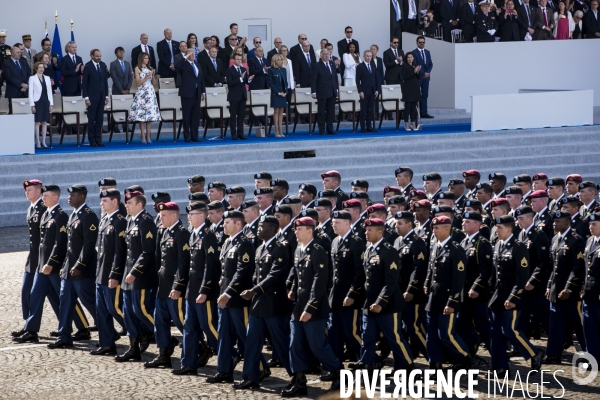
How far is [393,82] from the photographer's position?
22.6 m

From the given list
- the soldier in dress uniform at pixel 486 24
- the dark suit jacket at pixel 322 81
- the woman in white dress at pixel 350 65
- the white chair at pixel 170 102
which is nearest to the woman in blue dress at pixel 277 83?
the dark suit jacket at pixel 322 81

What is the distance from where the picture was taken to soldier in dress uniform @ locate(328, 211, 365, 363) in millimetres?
9539

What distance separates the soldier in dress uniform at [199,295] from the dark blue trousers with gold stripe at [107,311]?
1.03 meters

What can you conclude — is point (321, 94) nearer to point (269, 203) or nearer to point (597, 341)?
point (269, 203)

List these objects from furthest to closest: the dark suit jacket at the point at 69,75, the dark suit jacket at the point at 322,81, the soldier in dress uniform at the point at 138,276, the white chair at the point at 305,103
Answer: the white chair at the point at 305,103
the dark suit jacket at the point at 322,81
the dark suit jacket at the point at 69,75
the soldier in dress uniform at the point at 138,276

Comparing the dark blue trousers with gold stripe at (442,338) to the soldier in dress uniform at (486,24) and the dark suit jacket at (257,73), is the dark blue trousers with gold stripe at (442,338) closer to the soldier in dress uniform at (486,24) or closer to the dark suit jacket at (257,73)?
the dark suit jacket at (257,73)

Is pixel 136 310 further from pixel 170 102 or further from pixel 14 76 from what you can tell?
pixel 170 102

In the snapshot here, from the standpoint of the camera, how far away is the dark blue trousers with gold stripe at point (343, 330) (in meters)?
9.62

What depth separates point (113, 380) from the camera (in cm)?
941

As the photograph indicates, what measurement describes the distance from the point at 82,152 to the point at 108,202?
8.56 meters

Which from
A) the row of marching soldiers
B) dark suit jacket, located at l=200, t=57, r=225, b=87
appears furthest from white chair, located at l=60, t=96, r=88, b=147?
the row of marching soldiers

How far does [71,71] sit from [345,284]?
12.1m

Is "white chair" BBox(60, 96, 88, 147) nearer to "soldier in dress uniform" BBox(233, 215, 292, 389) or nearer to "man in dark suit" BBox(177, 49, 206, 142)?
"man in dark suit" BBox(177, 49, 206, 142)

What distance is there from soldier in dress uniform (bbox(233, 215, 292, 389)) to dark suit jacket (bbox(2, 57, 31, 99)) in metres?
11.3
